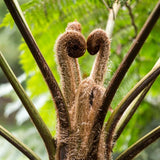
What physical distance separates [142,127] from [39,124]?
1706 mm

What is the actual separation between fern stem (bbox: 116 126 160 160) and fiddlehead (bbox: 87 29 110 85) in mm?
281

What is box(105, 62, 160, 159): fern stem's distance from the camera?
93cm

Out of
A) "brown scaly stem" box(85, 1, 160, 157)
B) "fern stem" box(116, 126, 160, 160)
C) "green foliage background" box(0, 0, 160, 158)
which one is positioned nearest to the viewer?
"brown scaly stem" box(85, 1, 160, 157)

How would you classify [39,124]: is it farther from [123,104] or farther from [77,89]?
[123,104]

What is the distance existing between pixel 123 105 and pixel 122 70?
15 cm

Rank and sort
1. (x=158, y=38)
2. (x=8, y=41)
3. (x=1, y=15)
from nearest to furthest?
1. (x=158, y=38)
2. (x=1, y=15)
3. (x=8, y=41)

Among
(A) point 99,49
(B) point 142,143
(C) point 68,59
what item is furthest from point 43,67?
(B) point 142,143

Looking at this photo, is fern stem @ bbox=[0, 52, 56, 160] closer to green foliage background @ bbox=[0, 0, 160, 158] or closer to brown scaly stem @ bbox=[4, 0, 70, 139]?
brown scaly stem @ bbox=[4, 0, 70, 139]

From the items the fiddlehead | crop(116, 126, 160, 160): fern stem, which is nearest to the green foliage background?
the fiddlehead

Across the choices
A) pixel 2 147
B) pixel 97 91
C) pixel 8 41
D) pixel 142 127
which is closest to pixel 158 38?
pixel 142 127

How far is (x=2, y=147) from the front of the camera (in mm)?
2531

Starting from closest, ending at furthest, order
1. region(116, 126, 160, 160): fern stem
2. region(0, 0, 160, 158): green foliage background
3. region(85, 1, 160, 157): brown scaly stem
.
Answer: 1. region(85, 1, 160, 157): brown scaly stem
2. region(116, 126, 160, 160): fern stem
3. region(0, 0, 160, 158): green foliage background

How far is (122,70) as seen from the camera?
86 cm

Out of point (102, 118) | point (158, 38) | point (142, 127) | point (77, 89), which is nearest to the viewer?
point (102, 118)
